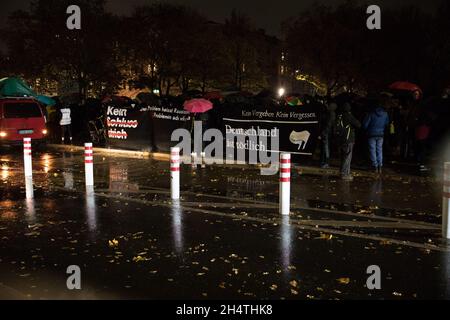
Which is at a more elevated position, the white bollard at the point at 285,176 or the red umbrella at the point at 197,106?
the red umbrella at the point at 197,106

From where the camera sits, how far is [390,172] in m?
14.3

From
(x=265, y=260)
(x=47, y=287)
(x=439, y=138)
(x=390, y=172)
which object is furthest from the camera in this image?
(x=439, y=138)

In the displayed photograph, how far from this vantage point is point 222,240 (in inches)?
298

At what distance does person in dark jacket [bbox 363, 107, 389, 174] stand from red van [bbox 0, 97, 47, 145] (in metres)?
13.3

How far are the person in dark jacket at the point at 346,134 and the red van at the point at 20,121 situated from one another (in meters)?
12.9

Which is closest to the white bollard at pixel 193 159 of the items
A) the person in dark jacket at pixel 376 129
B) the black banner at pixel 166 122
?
the black banner at pixel 166 122

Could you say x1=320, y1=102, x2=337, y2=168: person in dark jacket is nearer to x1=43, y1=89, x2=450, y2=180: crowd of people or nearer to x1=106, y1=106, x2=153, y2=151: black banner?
x1=43, y1=89, x2=450, y2=180: crowd of people

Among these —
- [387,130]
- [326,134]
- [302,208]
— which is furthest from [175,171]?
[387,130]

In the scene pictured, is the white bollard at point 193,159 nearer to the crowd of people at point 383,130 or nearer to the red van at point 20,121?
the crowd of people at point 383,130

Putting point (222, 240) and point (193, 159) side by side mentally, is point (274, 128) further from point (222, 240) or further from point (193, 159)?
point (222, 240)

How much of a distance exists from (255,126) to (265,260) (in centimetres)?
1033

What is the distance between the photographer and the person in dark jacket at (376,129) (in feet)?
45.5
